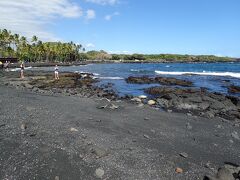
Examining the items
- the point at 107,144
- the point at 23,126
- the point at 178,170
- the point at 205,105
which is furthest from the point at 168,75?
the point at 178,170

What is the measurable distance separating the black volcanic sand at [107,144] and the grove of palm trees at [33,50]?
123 metres

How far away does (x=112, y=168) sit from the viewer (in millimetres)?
9438

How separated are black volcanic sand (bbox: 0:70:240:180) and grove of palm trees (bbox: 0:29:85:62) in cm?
12306

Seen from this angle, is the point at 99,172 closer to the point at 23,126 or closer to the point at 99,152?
the point at 99,152

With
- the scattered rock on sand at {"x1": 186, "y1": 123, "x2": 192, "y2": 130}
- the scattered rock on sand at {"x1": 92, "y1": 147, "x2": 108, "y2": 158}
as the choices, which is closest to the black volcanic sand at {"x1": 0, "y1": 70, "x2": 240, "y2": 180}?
the scattered rock on sand at {"x1": 92, "y1": 147, "x2": 108, "y2": 158}

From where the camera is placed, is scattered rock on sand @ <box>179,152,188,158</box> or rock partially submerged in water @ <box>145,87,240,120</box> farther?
rock partially submerged in water @ <box>145,87,240,120</box>

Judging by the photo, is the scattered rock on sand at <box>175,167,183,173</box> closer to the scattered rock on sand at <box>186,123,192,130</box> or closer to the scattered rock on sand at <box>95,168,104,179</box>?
Answer: the scattered rock on sand at <box>95,168,104,179</box>

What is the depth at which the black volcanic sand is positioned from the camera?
928 cm

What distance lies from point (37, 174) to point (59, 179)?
27.1 inches

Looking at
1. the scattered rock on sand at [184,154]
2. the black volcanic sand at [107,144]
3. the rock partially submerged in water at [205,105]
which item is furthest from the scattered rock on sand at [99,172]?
the rock partially submerged in water at [205,105]

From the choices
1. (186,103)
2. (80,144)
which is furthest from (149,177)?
(186,103)

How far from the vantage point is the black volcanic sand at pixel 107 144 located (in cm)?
928

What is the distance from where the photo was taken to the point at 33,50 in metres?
153

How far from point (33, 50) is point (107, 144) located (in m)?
150
